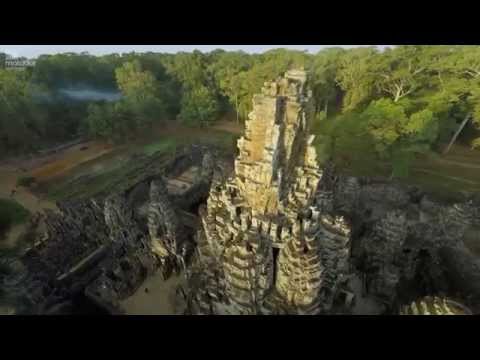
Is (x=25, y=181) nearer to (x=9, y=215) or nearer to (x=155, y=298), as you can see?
(x=9, y=215)

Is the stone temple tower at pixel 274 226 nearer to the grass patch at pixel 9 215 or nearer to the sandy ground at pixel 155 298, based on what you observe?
the sandy ground at pixel 155 298

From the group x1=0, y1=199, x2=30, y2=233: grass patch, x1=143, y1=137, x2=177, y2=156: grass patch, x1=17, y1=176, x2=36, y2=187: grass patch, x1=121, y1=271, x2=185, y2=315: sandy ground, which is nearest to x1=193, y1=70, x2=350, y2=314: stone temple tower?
x1=121, y1=271, x2=185, y2=315: sandy ground

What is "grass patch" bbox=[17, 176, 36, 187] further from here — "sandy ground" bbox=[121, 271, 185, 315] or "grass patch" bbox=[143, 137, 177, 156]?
"sandy ground" bbox=[121, 271, 185, 315]

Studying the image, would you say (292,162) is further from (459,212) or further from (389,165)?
(389,165)

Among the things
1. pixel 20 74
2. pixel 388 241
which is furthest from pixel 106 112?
pixel 388 241

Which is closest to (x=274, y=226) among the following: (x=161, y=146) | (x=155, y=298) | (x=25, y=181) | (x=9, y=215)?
(x=155, y=298)

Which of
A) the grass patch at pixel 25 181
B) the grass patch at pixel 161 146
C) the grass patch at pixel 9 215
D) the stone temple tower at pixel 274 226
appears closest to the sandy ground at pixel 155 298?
the stone temple tower at pixel 274 226
